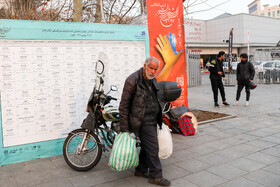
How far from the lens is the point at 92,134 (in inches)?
170

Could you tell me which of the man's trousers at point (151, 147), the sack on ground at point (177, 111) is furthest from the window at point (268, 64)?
Answer: the man's trousers at point (151, 147)

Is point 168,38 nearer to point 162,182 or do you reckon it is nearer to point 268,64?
point 162,182

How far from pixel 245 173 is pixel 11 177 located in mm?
3467

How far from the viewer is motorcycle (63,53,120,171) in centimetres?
424

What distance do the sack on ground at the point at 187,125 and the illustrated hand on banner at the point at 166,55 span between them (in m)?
1.03

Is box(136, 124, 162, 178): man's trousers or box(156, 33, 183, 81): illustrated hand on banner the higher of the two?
box(156, 33, 183, 81): illustrated hand on banner

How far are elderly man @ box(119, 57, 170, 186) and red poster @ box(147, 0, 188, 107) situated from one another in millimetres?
2667

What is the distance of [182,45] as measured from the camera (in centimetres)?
696

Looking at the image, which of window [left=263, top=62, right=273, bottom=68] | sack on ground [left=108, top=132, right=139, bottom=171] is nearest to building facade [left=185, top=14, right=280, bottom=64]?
window [left=263, top=62, right=273, bottom=68]

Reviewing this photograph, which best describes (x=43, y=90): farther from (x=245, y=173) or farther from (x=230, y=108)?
(x=230, y=108)

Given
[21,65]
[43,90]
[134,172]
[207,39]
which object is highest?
[207,39]

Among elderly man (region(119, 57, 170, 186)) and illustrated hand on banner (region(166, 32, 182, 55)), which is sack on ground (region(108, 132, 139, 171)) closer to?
elderly man (region(119, 57, 170, 186))

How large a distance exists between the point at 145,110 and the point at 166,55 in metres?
3.15

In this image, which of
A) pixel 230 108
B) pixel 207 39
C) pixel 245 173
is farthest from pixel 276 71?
pixel 207 39
